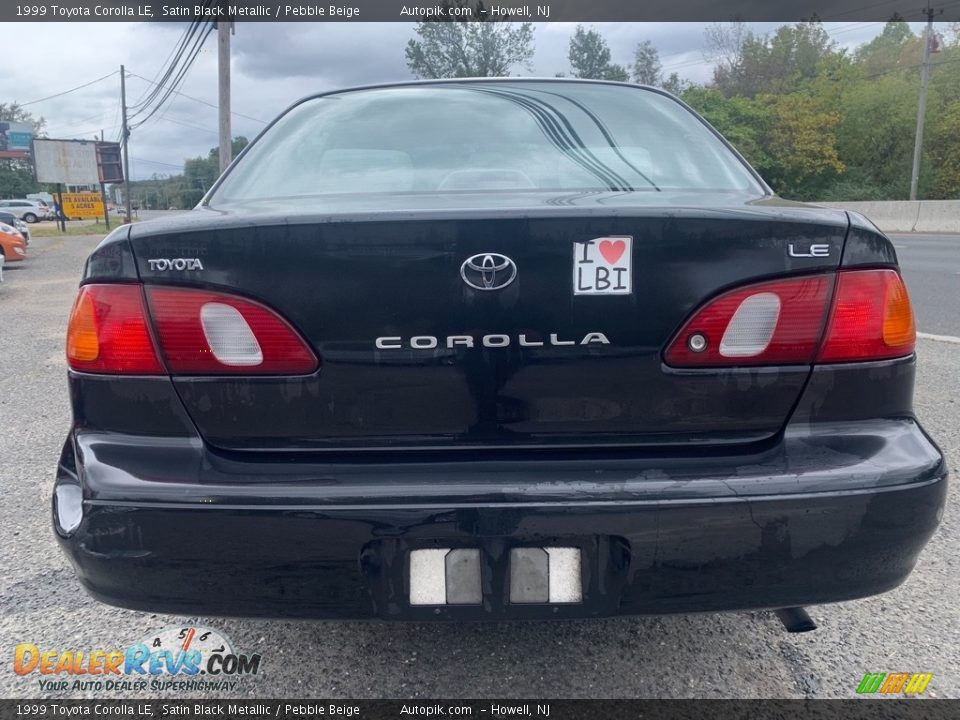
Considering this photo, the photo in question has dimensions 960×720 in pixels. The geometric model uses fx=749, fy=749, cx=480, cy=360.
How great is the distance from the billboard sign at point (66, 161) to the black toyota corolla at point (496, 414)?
1849 inches

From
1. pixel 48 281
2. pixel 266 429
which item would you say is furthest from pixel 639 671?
pixel 48 281

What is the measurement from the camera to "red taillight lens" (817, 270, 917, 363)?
1.53 metres

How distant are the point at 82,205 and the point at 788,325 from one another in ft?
173

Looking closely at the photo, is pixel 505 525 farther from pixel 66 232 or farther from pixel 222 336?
pixel 66 232

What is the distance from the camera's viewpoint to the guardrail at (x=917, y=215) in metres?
20.7

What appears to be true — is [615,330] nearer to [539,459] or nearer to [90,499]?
[539,459]

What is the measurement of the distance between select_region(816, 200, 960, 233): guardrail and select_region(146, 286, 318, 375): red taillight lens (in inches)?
840

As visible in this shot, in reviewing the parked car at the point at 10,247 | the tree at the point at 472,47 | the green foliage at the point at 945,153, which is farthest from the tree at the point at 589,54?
the parked car at the point at 10,247

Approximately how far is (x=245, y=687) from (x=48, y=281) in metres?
13.6

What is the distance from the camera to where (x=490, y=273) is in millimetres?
1467

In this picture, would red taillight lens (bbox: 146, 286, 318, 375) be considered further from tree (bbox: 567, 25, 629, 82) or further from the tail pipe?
tree (bbox: 567, 25, 629, 82)

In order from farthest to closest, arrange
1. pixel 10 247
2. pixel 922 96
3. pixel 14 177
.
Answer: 1. pixel 14 177
2. pixel 922 96
3. pixel 10 247

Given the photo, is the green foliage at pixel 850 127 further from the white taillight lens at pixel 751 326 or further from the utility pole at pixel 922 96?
the white taillight lens at pixel 751 326

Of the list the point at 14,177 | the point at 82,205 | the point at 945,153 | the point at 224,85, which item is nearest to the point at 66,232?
the point at 82,205
